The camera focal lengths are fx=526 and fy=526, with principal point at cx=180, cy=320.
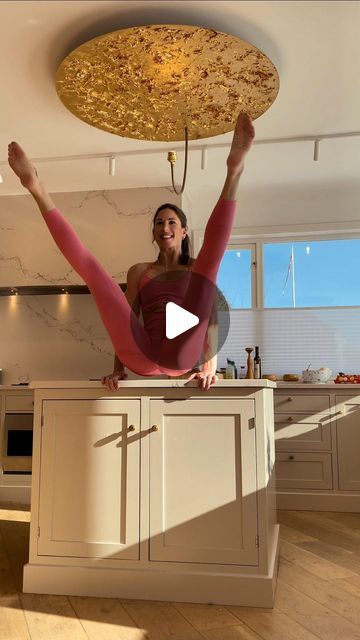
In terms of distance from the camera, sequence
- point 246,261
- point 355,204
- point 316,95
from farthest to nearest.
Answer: point 246,261 < point 355,204 < point 316,95

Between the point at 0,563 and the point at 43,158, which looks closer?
the point at 0,563

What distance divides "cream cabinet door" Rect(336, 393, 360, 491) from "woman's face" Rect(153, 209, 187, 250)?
204 centimetres

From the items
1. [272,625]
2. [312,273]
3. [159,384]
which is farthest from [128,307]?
[312,273]

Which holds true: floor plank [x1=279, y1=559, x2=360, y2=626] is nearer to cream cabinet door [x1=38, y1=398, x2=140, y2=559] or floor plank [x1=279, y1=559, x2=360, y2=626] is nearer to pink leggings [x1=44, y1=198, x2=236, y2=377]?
cream cabinet door [x1=38, y1=398, x2=140, y2=559]

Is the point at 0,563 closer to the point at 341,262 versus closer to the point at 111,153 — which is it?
the point at 111,153

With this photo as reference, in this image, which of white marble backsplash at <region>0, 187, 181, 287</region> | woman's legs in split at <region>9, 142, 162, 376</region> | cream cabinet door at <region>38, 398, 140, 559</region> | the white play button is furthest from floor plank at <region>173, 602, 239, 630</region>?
white marble backsplash at <region>0, 187, 181, 287</region>

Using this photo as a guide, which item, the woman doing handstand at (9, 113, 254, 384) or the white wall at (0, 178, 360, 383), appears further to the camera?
the white wall at (0, 178, 360, 383)

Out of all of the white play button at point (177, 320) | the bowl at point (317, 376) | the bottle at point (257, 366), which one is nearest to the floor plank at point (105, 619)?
the white play button at point (177, 320)

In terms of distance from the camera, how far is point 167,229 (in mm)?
2461

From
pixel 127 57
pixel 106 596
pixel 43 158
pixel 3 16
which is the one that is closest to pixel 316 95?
pixel 127 57

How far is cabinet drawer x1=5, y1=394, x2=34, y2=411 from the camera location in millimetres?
4109

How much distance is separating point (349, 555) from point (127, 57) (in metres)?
2.65

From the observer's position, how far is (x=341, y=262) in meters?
4.86

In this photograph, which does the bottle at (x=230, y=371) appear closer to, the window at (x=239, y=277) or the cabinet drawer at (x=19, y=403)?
the window at (x=239, y=277)
